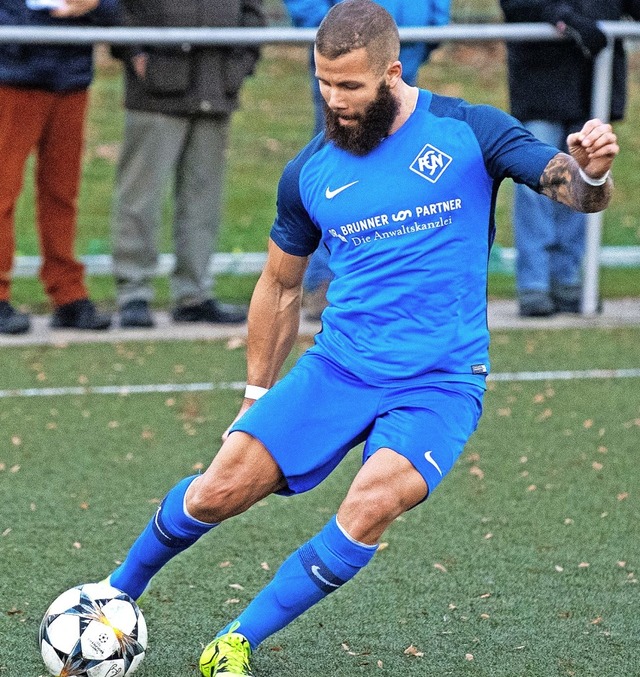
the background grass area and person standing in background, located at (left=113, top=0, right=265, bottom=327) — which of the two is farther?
person standing in background, located at (left=113, top=0, right=265, bottom=327)

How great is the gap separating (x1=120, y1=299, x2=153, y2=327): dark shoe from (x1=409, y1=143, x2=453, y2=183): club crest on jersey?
4.58 metres

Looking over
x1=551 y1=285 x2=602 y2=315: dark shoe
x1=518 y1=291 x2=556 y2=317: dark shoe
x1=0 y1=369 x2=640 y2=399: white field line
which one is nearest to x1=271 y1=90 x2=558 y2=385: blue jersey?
x1=0 y1=369 x2=640 y2=399: white field line

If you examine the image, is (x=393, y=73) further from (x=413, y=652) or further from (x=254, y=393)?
(x=413, y=652)

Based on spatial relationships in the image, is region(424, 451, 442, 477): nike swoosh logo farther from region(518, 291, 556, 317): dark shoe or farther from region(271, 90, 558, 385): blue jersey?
region(518, 291, 556, 317): dark shoe

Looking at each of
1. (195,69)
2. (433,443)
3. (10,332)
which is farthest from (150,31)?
(433,443)

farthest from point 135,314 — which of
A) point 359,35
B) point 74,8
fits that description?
point 359,35

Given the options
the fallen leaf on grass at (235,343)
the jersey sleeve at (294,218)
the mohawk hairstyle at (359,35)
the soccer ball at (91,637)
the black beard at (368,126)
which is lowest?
the fallen leaf on grass at (235,343)

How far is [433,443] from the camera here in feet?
13.4

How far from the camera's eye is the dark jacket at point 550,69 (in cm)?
852

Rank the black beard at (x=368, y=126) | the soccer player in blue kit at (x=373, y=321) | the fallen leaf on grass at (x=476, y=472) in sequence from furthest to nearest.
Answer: the fallen leaf on grass at (x=476, y=472), the black beard at (x=368, y=126), the soccer player in blue kit at (x=373, y=321)

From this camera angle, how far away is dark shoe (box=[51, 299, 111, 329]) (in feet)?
27.8

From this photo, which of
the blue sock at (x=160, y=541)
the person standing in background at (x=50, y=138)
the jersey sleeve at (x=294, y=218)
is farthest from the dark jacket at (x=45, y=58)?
the blue sock at (x=160, y=541)

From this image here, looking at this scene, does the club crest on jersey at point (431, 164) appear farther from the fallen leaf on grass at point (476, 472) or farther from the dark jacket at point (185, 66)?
the dark jacket at point (185, 66)

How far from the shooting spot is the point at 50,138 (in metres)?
8.14
